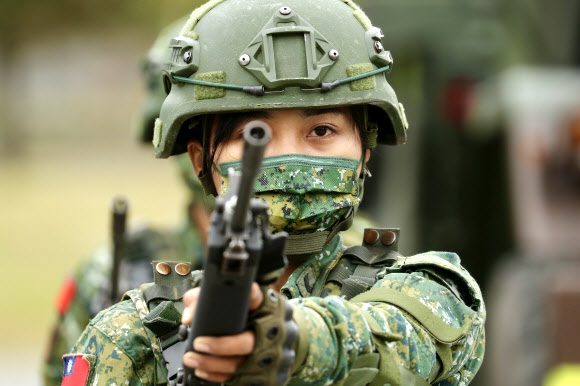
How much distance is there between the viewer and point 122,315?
4.38 metres

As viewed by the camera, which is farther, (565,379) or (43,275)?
(43,275)

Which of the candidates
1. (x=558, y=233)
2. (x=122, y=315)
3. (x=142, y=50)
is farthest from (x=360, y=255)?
(x=142, y=50)

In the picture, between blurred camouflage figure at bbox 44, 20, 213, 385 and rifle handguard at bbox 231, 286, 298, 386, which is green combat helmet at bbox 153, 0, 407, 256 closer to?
rifle handguard at bbox 231, 286, 298, 386

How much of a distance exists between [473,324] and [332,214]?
59cm

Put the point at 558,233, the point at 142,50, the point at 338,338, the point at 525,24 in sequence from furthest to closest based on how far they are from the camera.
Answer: the point at 142,50, the point at 525,24, the point at 558,233, the point at 338,338

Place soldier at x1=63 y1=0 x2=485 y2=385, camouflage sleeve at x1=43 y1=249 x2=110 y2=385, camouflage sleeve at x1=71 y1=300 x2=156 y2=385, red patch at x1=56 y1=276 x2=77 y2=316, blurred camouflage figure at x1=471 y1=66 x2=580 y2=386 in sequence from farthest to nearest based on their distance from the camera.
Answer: blurred camouflage figure at x1=471 y1=66 x2=580 y2=386 < red patch at x1=56 y1=276 x2=77 y2=316 < camouflage sleeve at x1=43 y1=249 x2=110 y2=385 < camouflage sleeve at x1=71 y1=300 x2=156 y2=385 < soldier at x1=63 y1=0 x2=485 y2=385

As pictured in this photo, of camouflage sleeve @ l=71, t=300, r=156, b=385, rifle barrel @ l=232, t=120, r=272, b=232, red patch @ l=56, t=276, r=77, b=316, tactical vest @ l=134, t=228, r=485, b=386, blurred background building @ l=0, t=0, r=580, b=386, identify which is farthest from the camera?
blurred background building @ l=0, t=0, r=580, b=386

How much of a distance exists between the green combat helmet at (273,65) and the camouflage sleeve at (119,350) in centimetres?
60

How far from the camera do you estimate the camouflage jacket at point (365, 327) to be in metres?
3.61

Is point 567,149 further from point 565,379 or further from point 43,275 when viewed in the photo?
point 43,275

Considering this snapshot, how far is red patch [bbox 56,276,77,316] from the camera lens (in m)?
8.20

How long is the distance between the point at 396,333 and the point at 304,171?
0.68m

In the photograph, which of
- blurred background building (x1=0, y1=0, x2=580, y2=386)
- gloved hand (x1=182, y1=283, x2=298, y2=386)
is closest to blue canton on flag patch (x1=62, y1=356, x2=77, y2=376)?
gloved hand (x1=182, y1=283, x2=298, y2=386)

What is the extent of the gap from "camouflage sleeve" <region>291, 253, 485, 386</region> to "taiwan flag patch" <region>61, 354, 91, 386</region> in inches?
35.7
